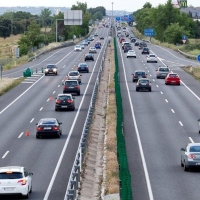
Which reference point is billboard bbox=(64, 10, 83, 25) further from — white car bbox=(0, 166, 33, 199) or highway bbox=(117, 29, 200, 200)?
white car bbox=(0, 166, 33, 199)

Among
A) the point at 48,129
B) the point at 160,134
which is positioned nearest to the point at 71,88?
the point at 160,134

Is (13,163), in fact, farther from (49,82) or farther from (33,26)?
(33,26)

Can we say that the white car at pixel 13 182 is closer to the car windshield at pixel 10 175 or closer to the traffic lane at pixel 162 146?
the car windshield at pixel 10 175

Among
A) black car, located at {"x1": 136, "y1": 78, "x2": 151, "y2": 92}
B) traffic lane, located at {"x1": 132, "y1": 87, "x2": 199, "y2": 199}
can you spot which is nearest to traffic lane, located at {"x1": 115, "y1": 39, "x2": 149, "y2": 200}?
traffic lane, located at {"x1": 132, "y1": 87, "x2": 199, "y2": 199}

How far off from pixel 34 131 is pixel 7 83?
32.0 metres

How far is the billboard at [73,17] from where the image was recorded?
138m

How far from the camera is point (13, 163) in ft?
109

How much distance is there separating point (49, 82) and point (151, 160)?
154 ft

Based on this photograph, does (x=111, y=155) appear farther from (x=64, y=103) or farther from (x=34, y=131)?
(x=64, y=103)

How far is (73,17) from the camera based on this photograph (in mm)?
138500

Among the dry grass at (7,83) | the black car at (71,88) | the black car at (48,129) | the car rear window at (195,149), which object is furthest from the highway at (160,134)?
the dry grass at (7,83)

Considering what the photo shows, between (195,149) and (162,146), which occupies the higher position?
(195,149)

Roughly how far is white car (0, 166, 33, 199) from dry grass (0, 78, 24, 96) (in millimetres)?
44686

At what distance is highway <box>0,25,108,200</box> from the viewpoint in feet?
97.0
